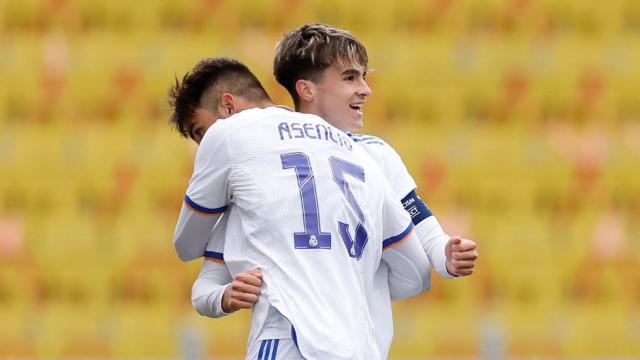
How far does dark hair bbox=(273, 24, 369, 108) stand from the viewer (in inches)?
A: 135

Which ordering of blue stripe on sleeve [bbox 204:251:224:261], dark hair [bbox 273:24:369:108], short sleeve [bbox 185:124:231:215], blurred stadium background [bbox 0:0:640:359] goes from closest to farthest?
1. short sleeve [bbox 185:124:231:215]
2. blue stripe on sleeve [bbox 204:251:224:261]
3. dark hair [bbox 273:24:369:108]
4. blurred stadium background [bbox 0:0:640:359]

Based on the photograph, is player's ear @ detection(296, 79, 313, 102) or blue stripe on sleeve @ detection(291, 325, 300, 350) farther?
player's ear @ detection(296, 79, 313, 102)

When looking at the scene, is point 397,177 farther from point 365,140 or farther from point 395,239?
point 395,239

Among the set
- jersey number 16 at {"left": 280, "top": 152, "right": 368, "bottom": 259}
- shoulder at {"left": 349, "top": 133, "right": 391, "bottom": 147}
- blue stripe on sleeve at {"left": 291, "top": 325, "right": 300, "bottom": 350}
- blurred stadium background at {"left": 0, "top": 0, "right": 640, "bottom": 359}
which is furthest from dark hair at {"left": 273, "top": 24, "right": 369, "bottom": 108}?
blurred stadium background at {"left": 0, "top": 0, "right": 640, "bottom": 359}

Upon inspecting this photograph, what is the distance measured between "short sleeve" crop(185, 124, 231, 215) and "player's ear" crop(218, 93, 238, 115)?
24cm

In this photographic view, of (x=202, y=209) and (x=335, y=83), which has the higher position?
(x=335, y=83)

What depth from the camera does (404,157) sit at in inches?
328

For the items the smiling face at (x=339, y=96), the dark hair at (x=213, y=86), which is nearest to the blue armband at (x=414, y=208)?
the smiling face at (x=339, y=96)

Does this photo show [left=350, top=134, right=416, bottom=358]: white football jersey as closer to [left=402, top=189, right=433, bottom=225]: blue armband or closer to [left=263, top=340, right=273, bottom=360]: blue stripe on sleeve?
[left=402, top=189, right=433, bottom=225]: blue armband

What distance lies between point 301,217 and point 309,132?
25 centimetres

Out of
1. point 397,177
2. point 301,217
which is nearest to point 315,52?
point 397,177

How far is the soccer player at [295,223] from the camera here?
306 centimetres

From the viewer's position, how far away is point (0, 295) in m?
7.95

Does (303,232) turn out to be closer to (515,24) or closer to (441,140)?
(441,140)
